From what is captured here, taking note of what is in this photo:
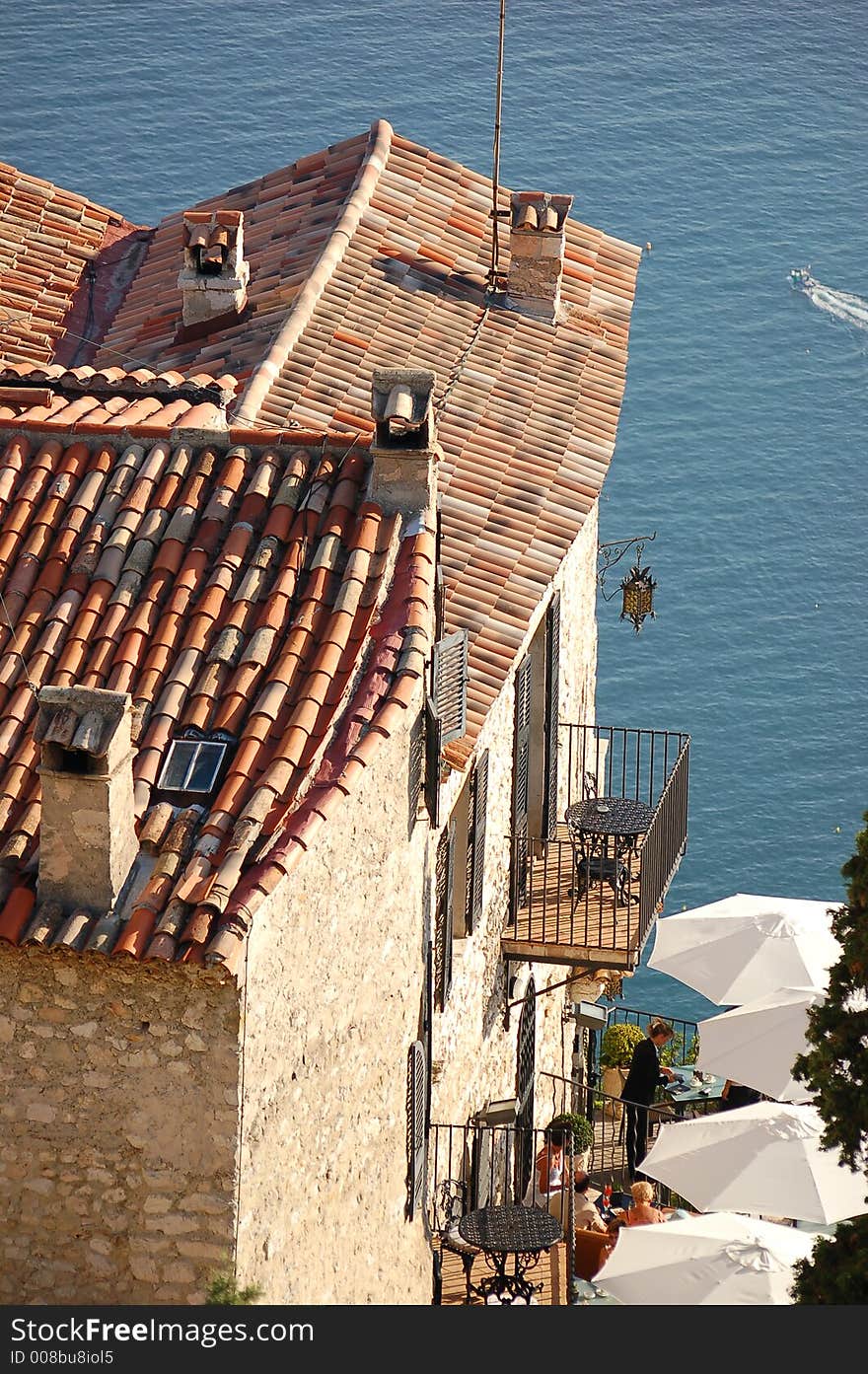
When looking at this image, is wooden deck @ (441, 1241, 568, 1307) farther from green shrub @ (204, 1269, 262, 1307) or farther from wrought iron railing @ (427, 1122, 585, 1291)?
green shrub @ (204, 1269, 262, 1307)

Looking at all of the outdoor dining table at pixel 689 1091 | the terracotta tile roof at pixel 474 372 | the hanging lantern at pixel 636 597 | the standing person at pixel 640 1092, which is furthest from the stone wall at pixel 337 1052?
the hanging lantern at pixel 636 597

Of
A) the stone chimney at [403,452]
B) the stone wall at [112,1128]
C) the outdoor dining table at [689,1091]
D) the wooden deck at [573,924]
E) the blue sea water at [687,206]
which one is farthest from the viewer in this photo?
the blue sea water at [687,206]

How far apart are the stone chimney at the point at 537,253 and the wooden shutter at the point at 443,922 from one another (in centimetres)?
668

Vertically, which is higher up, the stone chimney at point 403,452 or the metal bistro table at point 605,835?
the stone chimney at point 403,452

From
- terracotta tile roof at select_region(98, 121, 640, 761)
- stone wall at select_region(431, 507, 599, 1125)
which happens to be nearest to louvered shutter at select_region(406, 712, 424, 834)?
terracotta tile roof at select_region(98, 121, 640, 761)

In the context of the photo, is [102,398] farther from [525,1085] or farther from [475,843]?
[525,1085]

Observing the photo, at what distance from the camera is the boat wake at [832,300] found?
6912cm

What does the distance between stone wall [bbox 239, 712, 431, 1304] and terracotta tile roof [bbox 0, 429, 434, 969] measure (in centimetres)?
34

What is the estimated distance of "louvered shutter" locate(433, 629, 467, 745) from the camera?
43.7ft

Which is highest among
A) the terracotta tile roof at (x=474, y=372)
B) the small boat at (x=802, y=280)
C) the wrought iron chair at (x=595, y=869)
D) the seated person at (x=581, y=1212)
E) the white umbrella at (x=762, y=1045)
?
the small boat at (x=802, y=280)

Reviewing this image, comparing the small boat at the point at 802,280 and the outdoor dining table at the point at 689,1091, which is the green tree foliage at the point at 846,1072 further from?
the small boat at the point at 802,280

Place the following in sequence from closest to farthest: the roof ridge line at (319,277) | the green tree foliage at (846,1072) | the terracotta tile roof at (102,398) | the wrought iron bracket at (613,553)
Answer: the green tree foliage at (846,1072) < the terracotta tile roof at (102,398) < the roof ridge line at (319,277) < the wrought iron bracket at (613,553)

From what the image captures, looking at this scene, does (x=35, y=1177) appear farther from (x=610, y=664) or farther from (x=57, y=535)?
(x=610, y=664)

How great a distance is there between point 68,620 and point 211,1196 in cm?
336
